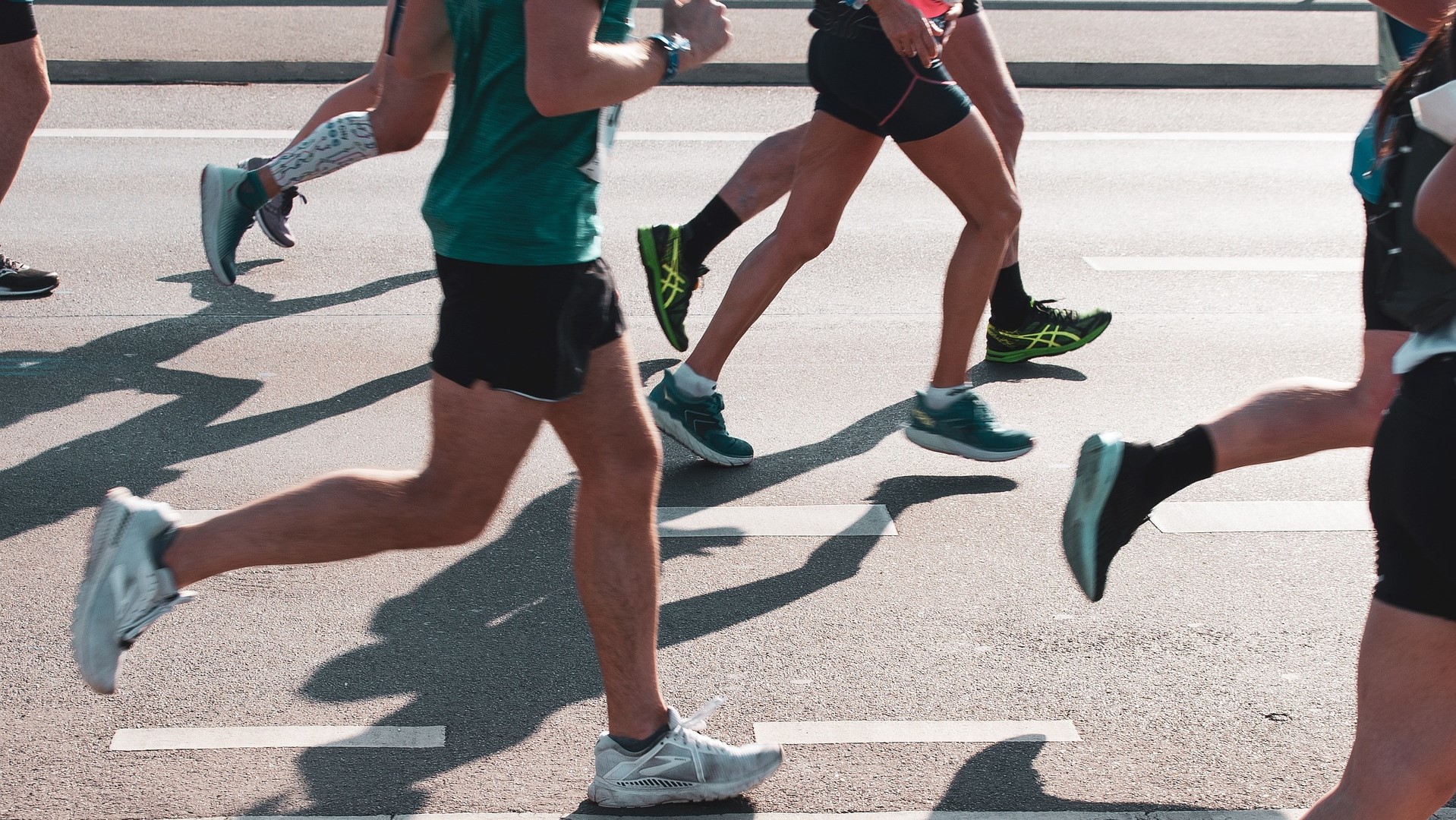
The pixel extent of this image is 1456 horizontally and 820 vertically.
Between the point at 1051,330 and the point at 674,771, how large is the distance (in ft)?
9.57

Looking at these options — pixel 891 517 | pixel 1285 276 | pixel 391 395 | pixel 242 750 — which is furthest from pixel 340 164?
pixel 1285 276

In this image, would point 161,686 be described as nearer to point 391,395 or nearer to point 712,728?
point 712,728

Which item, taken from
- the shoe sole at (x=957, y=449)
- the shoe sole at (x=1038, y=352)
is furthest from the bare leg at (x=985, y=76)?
the shoe sole at (x=957, y=449)

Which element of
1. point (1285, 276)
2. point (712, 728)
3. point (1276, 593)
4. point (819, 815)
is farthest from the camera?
point (1285, 276)

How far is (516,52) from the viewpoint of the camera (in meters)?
2.55

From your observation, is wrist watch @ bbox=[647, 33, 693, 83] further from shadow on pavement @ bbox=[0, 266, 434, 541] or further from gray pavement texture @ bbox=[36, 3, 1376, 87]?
gray pavement texture @ bbox=[36, 3, 1376, 87]

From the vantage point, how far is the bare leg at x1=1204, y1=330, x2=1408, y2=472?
3062mm

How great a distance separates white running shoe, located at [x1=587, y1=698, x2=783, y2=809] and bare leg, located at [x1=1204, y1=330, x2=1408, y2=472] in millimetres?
1144

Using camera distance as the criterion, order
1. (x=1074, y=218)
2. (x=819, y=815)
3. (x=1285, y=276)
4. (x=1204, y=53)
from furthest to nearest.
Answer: (x=1204, y=53)
(x=1074, y=218)
(x=1285, y=276)
(x=819, y=815)

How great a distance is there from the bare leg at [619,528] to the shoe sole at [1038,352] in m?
2.78

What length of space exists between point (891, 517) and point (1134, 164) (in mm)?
4799

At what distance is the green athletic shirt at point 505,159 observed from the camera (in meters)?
2.57

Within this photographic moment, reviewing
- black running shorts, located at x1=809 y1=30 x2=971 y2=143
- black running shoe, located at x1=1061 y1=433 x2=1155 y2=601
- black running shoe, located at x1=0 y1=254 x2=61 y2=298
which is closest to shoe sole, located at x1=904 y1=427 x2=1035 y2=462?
black running shorts, located at x1=809 y1=30 x2=971 y2=143

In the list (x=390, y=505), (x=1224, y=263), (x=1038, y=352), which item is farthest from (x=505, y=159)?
(x=1224, y=263)
